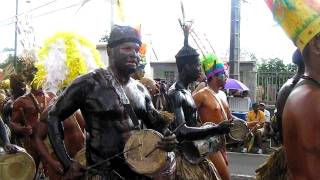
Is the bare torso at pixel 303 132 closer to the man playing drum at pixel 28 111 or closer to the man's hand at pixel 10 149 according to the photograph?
the man's hand at pixel 10 149

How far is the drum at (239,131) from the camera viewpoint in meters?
6.75

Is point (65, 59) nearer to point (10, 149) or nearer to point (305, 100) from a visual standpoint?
point (10, 149)

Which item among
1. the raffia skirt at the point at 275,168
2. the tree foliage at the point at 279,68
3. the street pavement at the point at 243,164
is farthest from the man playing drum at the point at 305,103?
the tree foliage at the point at 279,68

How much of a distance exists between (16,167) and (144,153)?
1654mm

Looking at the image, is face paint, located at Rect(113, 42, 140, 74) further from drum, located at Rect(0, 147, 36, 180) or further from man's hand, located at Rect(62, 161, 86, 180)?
drum, located at Rect(0, 147, 36, 180)

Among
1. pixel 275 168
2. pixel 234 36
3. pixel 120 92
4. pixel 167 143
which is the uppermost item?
pixel 234 36

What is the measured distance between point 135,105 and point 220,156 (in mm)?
2466

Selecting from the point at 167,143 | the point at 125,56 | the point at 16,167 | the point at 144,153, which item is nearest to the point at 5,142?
the point at 16,167

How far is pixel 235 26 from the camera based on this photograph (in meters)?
13.9

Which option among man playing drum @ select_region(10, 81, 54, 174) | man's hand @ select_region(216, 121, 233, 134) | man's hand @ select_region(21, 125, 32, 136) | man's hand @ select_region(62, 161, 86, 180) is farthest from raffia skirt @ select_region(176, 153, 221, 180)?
man's hand @ select_region(21, 125, 32, 136)

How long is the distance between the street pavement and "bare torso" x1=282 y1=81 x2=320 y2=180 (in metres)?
8.57

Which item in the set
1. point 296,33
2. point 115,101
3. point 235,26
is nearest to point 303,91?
point 296,33

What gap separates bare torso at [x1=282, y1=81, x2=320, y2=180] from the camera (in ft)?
7.77

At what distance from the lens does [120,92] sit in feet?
13.4
